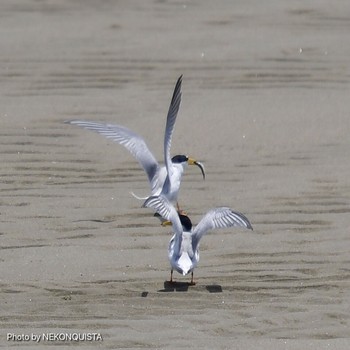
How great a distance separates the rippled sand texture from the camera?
8180 millimetres

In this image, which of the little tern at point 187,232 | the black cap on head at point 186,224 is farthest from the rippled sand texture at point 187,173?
the black cap on head at point 186,224

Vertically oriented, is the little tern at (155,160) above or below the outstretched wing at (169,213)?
below

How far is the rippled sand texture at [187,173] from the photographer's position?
26.8 feet

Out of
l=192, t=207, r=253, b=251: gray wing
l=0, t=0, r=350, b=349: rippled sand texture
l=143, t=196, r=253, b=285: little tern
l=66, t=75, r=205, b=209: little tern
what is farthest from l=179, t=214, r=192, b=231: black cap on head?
l=66, t=75, r=205, b=209: little tern

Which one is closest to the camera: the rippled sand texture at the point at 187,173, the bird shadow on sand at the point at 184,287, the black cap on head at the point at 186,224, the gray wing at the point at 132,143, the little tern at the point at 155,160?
the rippled sand texture at the point at 187,173

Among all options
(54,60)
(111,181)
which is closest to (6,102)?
(54,60)

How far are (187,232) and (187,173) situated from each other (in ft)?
7.89

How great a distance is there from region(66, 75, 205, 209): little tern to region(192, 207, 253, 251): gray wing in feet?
4.70

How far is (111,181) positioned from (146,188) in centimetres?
30

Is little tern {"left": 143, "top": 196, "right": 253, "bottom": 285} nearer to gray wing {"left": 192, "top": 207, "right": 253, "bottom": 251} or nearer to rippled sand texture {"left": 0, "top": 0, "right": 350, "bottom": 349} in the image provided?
gray wing {"left": 192, "top": 207, "right": 253, "bottom": 251}

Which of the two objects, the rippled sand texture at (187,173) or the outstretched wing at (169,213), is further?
the outstretched wing at (169,213)

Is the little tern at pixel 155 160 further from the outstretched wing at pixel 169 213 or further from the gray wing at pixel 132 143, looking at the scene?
the outstretched wing at pixel 169 213

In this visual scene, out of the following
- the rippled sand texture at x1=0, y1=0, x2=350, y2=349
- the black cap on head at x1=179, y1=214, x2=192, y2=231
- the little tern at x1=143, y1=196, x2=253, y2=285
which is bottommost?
the rippled sand texture at x1=0, y1=0, x2=350, y2=349

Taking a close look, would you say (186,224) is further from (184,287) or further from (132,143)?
(132,143)
